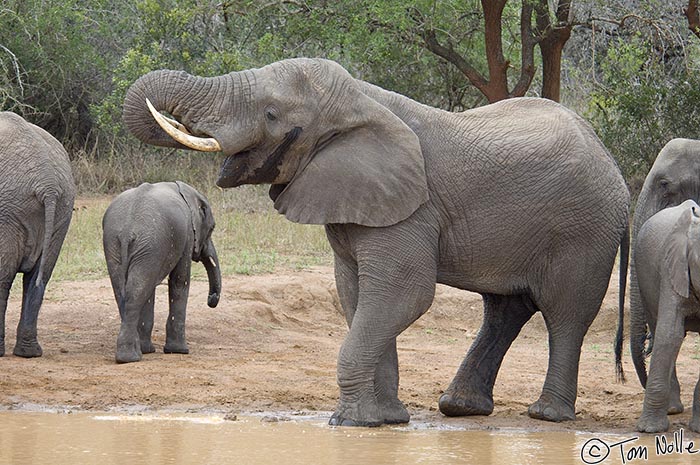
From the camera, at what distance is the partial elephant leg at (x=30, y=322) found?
9.44m

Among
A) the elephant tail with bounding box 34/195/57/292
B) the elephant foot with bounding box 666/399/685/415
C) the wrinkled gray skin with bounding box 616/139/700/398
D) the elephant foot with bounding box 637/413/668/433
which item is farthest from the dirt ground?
the wrinkled gray skin with bounding box 616/139/700/398

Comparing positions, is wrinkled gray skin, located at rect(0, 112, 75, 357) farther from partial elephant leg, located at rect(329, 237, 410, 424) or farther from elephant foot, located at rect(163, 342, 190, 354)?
partial elephant leg, located at rect(329, 237, 410, 424)

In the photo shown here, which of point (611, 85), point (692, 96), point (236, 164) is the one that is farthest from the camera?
point (611, 85)

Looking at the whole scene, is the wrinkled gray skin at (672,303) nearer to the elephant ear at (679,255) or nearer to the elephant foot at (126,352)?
the elephant ear at (679,255)

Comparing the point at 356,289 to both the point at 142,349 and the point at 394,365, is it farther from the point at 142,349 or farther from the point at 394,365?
the point at 142,349

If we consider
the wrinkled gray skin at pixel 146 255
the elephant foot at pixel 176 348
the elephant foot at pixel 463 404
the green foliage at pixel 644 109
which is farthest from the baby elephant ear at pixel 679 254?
the green foliage at pixel 644 109

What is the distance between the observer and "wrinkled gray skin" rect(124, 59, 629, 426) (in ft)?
22.6

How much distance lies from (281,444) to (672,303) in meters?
2.20

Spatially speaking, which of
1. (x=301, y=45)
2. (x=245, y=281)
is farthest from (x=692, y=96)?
(x=245, y=281)

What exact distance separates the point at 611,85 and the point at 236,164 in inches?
460

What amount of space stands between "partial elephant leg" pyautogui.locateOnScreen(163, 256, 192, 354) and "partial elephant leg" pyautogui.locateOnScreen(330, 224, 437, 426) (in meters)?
3.15

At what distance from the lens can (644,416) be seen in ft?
23.1

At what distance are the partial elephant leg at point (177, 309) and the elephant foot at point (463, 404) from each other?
9.39ft

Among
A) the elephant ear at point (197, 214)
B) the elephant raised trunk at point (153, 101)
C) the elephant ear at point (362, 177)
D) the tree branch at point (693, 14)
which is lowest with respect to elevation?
the elephant ear at point (197, 214)
